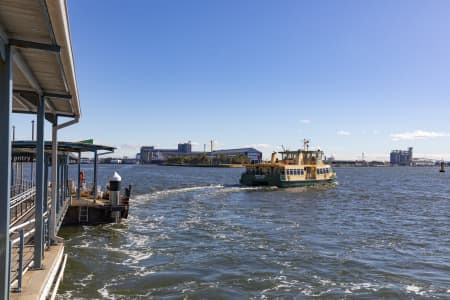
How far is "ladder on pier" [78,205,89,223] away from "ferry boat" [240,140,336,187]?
3288 cm

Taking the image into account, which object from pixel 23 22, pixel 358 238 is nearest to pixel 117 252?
pixel 358 238

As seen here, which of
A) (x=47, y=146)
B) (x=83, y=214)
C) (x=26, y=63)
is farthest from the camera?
(x=83, y=214)

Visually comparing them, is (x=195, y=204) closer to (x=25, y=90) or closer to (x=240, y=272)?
(x=240, y=272)

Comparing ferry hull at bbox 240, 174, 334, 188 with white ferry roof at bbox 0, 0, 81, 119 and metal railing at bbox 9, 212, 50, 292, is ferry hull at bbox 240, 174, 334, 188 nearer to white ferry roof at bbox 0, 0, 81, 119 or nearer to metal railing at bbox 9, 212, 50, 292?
metal railing at bbox 9, 212, 50, 292

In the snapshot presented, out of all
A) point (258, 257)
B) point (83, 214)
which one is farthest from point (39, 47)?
point (83, 214)

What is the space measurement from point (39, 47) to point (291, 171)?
1903 inches

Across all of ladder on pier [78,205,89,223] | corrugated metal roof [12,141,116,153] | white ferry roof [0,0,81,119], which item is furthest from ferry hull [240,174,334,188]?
white ferry roof [0,0,81,119]

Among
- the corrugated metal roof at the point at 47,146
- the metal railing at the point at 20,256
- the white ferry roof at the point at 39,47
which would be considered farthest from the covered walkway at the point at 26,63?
the corrugated metal roof at the point at 47,146

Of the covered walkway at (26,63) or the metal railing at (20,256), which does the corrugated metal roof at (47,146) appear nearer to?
the metal railing at (20,256)

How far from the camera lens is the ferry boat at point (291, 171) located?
51250mm

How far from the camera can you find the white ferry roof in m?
4.50

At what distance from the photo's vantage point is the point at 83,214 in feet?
67.7

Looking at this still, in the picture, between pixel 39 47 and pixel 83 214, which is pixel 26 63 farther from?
pixel 83 214

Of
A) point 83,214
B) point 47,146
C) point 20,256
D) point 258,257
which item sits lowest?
point 258,257
